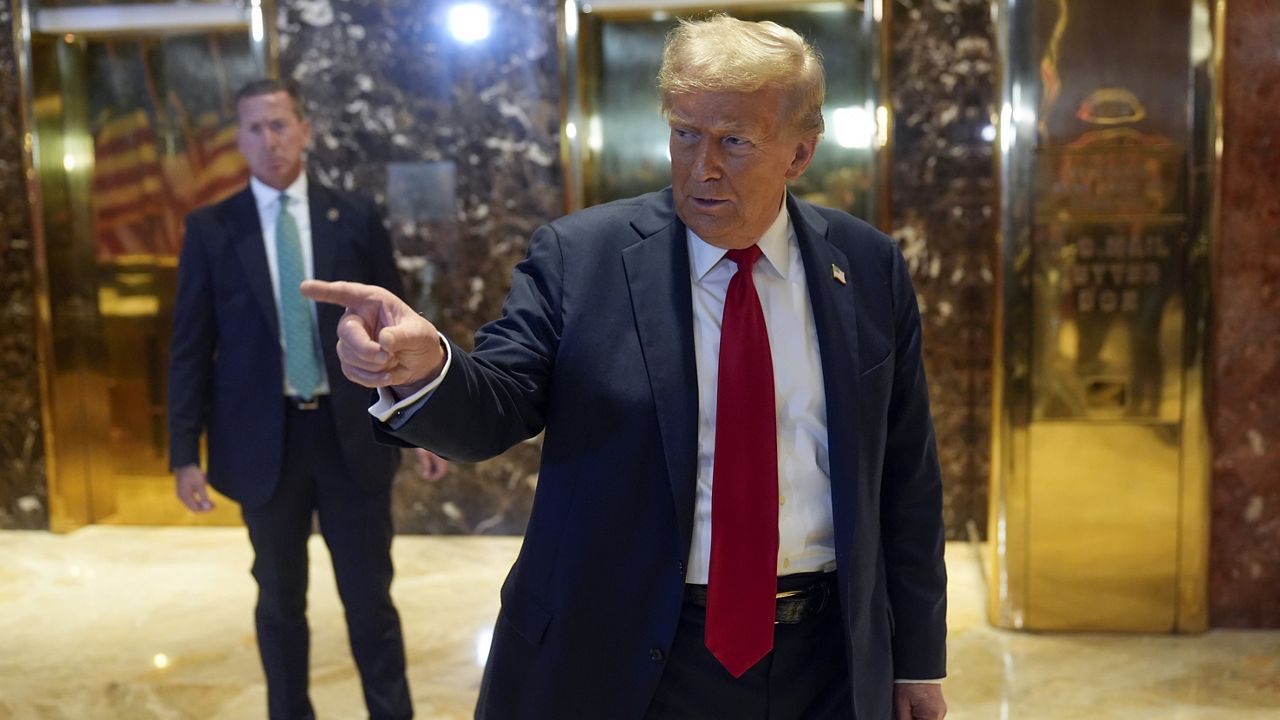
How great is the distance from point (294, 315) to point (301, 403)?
228 mm

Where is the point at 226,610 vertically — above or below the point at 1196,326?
below

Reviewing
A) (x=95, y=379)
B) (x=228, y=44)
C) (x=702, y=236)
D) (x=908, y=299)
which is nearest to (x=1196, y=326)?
(x=908, y=299)

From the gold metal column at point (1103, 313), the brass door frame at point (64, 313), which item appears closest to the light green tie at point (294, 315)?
the gold metal column at point (1103, 313)

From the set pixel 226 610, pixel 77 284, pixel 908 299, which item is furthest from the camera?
pixel 77 284

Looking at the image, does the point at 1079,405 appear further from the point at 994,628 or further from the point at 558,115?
the point at 558,115

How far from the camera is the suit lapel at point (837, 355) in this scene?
168 centimetres

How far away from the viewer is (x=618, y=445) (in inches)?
64.2

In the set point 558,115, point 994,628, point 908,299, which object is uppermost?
point 558,115

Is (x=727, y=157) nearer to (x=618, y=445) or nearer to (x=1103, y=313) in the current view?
(x=618, y=445)

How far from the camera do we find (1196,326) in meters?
3.93

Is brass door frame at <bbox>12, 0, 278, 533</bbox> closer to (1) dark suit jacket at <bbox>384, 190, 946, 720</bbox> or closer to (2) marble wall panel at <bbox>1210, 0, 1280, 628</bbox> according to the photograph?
(2) marble wall panel at <bbox>1210, 0, 1280, 628</bbox>

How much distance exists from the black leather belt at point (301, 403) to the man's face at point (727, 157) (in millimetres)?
1641

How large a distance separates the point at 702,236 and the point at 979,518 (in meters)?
3.71

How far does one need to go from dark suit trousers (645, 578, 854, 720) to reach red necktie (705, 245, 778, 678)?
0.04 m
